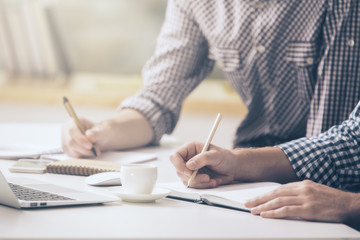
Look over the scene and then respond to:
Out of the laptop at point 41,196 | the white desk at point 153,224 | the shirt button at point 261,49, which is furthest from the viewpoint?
the shirt button at point 261,49

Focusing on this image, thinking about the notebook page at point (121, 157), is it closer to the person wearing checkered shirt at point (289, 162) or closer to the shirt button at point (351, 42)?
the person wearing checkered shirt at point (289, 162)

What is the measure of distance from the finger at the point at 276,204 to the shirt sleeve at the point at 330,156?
226mm

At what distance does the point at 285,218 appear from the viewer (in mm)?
783

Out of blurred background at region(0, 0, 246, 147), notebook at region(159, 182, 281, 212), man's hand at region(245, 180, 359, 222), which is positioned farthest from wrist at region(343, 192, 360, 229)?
blurred background at region(0, 0, 246, 147)

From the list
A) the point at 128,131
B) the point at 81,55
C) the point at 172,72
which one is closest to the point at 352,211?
the point at 128,131

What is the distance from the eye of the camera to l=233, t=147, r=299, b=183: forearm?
3.22 feet

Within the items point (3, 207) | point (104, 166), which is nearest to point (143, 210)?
point (3, 207)

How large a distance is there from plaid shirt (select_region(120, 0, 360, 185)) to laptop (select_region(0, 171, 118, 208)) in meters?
0.67

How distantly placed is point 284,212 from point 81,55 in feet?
8.04

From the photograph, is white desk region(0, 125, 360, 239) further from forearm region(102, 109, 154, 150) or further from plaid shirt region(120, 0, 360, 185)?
plaid shirt region(120, 0, 360, 185)

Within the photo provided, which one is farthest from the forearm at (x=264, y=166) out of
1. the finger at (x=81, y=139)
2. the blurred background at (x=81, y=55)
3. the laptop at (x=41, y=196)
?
the blurred background at (x=81, y=55)

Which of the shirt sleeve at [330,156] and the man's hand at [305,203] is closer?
the man's hand at [305,203]

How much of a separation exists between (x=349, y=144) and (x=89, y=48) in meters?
2.25

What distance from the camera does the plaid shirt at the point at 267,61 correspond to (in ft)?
4.65
